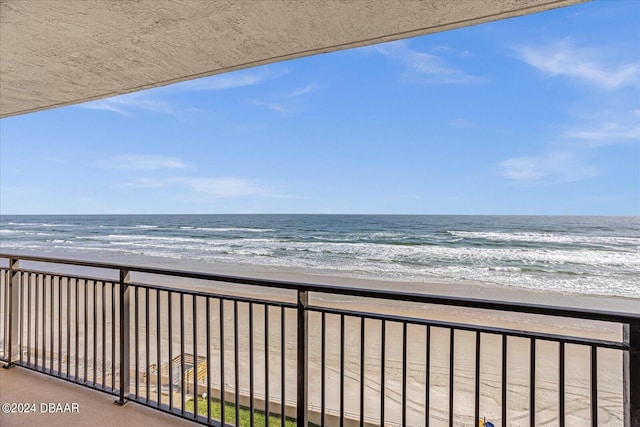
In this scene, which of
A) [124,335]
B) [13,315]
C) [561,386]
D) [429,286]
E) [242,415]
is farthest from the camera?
[429,286]

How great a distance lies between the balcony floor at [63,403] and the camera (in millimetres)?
1713

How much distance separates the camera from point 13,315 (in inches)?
89.7

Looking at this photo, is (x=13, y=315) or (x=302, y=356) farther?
(x=13, y=315)

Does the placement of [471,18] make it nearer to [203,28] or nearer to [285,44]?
[285,44]

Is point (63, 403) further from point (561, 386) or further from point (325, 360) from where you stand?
point (561, 386)

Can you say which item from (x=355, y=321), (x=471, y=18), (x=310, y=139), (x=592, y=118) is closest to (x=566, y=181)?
(x=592, y=118)

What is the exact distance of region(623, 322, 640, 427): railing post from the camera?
3.26 ft

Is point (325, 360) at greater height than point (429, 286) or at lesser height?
greater

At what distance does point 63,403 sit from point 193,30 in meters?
2.17

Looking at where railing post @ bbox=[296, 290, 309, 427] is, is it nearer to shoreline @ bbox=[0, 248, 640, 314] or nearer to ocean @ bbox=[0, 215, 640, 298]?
shoreline @ bbox=[0, 248, 640, 314]

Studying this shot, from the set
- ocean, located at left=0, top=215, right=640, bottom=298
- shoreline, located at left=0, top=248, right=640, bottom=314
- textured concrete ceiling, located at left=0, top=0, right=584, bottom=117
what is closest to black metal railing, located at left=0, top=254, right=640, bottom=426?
textured concrete ceiling, located at left=0, top=0, right=584, bottom=117

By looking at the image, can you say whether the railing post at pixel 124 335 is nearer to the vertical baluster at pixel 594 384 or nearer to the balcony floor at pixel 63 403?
the balcony floor at pixel 63 403

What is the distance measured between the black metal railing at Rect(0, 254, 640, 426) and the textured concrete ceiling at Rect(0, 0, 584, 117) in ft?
3.64

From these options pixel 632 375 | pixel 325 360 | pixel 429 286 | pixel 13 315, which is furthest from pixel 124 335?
pixel 429 286
